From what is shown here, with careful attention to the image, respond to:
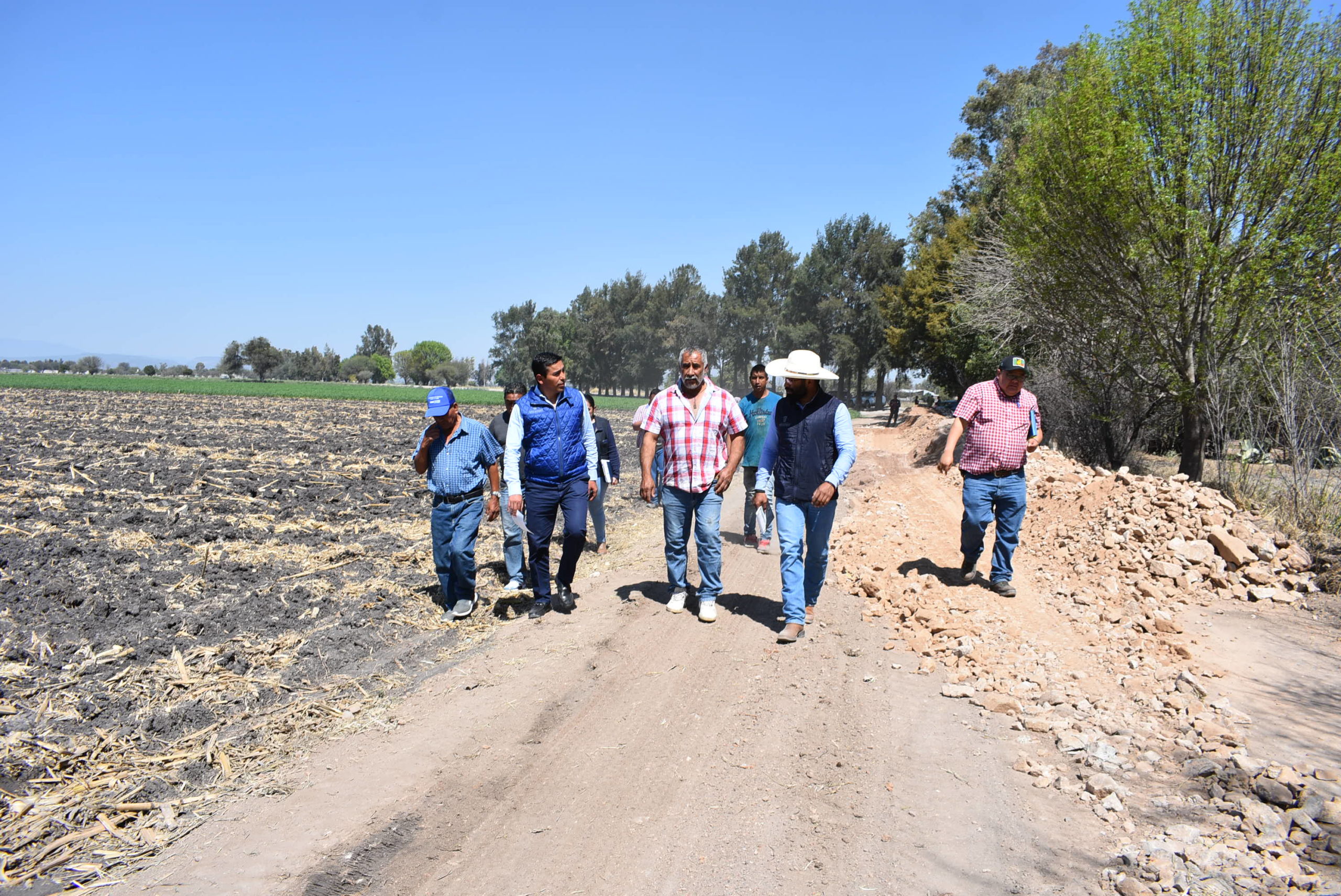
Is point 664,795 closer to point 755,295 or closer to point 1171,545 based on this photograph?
point 1171,545

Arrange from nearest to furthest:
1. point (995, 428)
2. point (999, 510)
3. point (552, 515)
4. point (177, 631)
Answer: point (177, 631) < point (552, 515) < point (995, 428) < point (999, 510)

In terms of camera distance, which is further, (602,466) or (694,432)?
(602,466)

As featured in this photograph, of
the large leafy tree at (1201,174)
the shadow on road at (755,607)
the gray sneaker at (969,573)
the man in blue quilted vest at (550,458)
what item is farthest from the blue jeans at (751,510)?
the large leafy tree at (1201,174)

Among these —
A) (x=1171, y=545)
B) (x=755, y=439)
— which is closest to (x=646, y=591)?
(x=755, y=439)

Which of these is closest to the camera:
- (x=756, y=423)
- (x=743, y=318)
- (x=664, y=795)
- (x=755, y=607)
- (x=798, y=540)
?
(x=664, y=795)

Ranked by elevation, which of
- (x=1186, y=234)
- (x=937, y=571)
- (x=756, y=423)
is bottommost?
(x=937, y=571)

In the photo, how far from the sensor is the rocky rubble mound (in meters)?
3.21

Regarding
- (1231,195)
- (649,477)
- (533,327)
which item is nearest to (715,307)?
(533,327)

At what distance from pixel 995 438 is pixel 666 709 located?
148 inches

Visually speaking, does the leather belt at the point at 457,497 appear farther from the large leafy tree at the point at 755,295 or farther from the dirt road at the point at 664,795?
the large leafy tree at the point at 755,295

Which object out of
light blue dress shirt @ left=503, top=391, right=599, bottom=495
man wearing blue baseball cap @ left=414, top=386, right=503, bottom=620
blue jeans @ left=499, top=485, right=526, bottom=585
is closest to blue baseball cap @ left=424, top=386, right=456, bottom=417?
man wearing blue baseball cap @ left=414, top=386, right=503, bottom=620

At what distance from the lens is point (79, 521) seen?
883cm

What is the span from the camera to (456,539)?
243 inches

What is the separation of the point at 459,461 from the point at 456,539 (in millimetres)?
634
